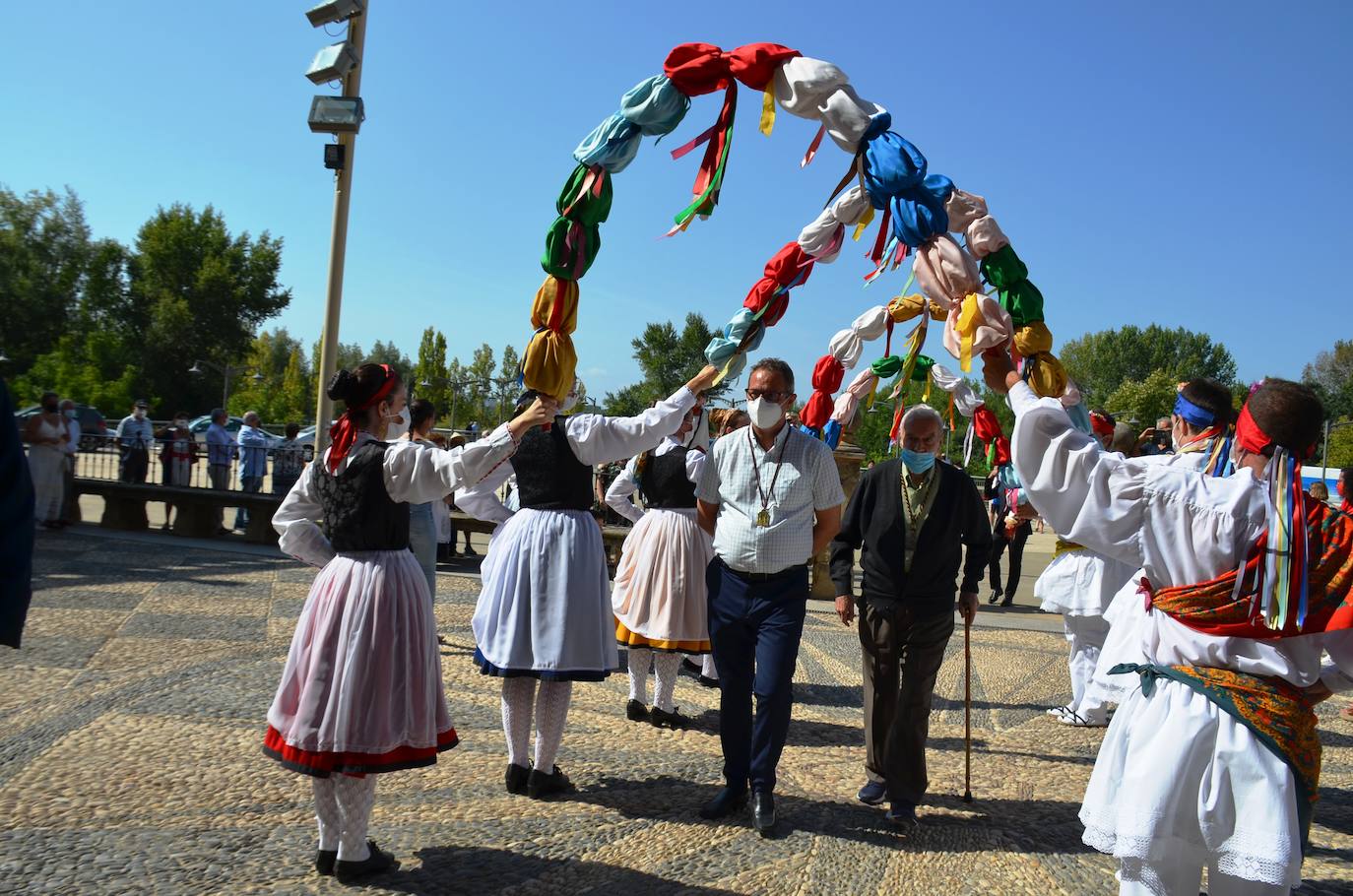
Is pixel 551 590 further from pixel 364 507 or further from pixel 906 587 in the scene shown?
pixel 906 587

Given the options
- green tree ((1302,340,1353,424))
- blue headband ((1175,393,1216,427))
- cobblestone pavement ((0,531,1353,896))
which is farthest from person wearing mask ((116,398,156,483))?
green tree ((1302,340,1353,424))

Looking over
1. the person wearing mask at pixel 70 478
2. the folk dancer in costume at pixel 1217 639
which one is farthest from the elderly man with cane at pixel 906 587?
the person wearing mask at pixel 70 478

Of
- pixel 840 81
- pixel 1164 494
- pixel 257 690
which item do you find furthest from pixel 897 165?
pixel 257 690

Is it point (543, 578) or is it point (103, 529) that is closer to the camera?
point (543, 578)

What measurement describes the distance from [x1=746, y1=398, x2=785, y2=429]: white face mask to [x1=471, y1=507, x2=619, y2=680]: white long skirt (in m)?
1.06

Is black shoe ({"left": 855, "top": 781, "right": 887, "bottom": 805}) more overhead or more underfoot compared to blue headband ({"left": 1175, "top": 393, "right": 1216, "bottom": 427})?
more underfoot

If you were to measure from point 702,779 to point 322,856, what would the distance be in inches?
80.9

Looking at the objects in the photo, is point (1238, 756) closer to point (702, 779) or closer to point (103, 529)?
point (702, 779)

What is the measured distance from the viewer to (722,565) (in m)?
4.73

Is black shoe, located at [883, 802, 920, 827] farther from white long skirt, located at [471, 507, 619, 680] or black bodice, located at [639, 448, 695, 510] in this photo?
black bodice, located at [639, 448, 695, 510]

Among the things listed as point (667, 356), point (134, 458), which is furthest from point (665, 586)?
point (667, 356)

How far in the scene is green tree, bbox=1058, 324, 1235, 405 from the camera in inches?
3666

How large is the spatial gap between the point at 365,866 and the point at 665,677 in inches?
106

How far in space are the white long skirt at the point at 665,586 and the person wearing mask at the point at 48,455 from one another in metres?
10.7
